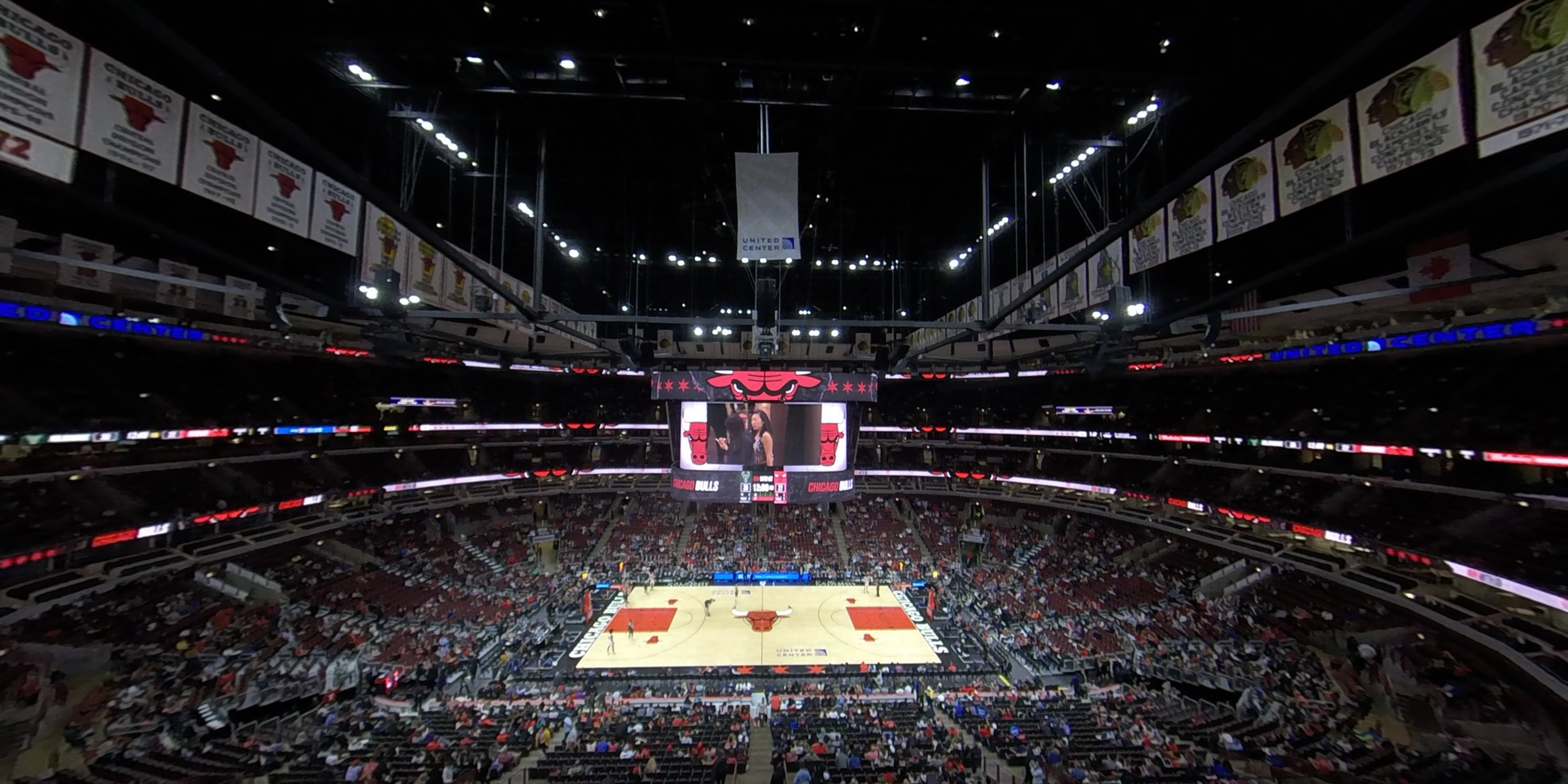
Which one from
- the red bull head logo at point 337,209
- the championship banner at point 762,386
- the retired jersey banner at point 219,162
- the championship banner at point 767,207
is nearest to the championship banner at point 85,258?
the red bull head logo at point 337,209

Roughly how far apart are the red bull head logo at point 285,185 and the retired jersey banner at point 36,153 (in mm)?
1932

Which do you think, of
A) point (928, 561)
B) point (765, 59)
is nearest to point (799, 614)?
point (928, 561)

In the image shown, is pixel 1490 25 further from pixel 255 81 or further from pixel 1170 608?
pixel 1170 608

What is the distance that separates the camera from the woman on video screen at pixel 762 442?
15.9 metres

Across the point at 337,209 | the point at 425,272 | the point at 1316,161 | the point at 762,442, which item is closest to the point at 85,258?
the point at 425,272

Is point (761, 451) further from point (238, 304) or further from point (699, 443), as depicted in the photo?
point (238, 304)

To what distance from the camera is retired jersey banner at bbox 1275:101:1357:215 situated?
6.23 metres

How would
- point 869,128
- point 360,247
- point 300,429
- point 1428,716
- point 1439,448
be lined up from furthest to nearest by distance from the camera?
point 300,429, point 1439,448, point 1428,716, point 869,128, point 360,247

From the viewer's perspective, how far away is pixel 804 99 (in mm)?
7738

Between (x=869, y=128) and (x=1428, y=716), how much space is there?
1799cm

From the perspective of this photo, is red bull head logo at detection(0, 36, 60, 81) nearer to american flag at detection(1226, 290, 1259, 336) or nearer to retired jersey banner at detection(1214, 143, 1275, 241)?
retired jersey banner at detection(1214, 143, 1275, 241)

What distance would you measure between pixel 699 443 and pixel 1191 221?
12250 mm

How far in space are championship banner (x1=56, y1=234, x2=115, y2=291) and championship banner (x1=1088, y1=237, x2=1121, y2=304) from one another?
1913 cm

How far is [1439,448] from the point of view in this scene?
1580 cm
